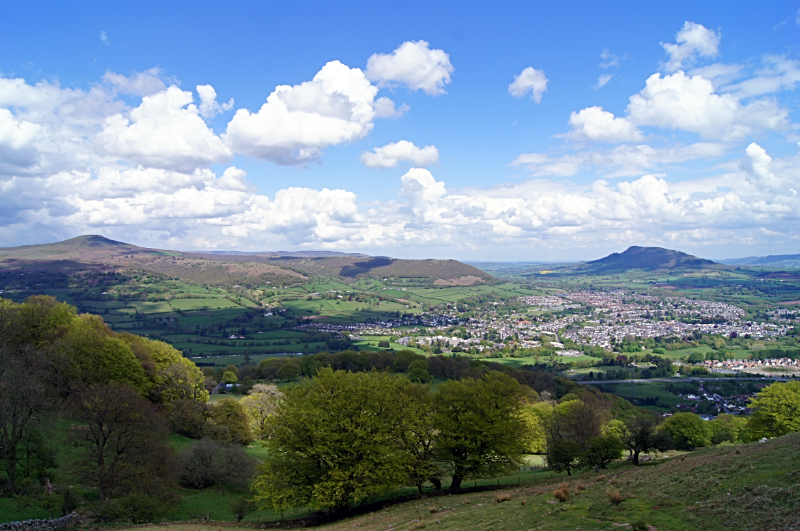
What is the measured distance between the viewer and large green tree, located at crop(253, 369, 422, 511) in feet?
91.7

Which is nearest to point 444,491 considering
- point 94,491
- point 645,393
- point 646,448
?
point 646,448

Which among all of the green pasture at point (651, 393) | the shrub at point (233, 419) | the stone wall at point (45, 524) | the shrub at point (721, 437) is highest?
the stone wall at point (45, 524)

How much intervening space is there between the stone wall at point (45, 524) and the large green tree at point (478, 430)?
23761 mm

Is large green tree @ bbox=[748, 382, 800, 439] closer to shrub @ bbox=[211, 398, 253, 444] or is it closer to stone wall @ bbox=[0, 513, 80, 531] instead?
shrub @ bbox=[211, 398, 253, 444]

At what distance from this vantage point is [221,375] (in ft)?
323

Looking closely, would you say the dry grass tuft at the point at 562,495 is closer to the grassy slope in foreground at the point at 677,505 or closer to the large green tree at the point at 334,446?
the grassy slope in foreground at the point at 677,505

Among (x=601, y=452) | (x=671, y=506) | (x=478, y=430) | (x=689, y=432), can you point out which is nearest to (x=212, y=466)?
(x=478, y=430)

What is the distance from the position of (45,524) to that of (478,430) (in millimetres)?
27528

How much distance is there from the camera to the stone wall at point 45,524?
72.9 feet

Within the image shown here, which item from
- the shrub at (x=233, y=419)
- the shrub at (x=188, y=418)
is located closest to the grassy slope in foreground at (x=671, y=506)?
the shrub at (x=188, y=418)

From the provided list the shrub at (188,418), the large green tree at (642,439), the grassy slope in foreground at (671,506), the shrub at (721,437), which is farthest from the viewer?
the shrub at (721,437)

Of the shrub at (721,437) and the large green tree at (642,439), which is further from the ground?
the large green tree at (642,439)

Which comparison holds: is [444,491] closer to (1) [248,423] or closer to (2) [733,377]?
(1) [248,423]

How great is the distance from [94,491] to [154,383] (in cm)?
2235
